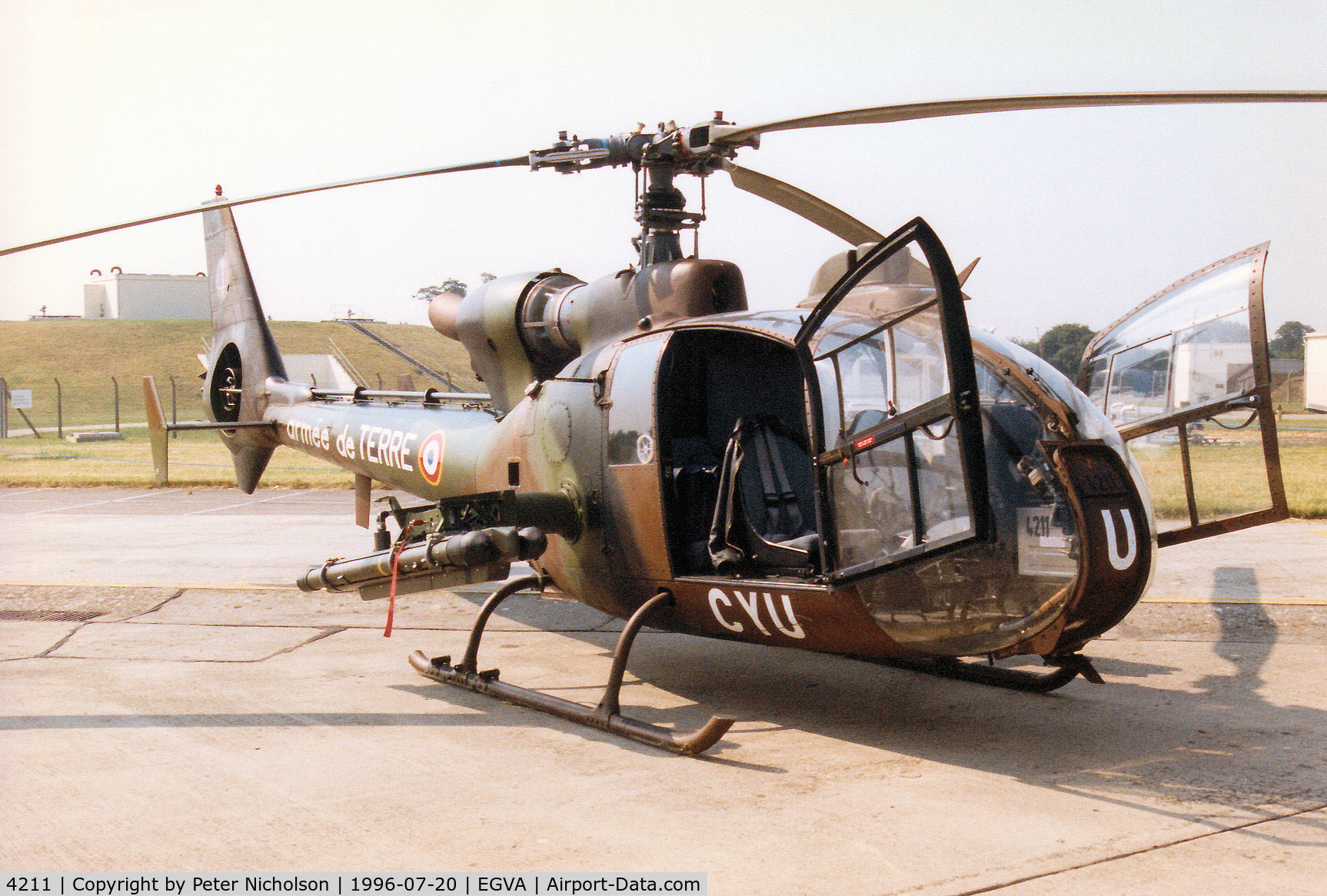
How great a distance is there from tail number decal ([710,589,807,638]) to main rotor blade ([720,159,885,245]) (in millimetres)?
2480

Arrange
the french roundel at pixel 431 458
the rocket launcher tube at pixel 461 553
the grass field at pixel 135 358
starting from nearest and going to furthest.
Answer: the rocket launcher tube at pixel 461 553 → the french roundel at pixel 431 458 → the grass field at pixel 135 358

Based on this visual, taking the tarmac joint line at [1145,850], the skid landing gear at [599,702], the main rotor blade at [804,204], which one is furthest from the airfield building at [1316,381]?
the skid landing gear at [599,702]

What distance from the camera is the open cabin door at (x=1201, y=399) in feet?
17.1

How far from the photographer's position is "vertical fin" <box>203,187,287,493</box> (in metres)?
11.1

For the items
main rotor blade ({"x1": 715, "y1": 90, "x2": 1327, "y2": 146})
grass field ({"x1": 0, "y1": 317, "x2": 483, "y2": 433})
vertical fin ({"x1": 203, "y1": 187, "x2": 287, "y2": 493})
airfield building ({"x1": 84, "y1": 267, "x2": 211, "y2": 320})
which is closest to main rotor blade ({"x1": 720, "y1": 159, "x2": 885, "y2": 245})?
main rotor blade ({"x1": 715, "y1": 90, "x2": 1327, "y2": 146})

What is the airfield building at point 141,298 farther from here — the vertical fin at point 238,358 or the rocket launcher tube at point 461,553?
the rocket launcher tube at point 461,553

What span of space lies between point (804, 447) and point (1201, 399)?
2.06m

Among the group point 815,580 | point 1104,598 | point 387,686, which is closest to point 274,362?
point 387,686

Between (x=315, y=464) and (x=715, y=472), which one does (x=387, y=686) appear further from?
(x=315, y=464)

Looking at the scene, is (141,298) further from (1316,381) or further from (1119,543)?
(1119,543)

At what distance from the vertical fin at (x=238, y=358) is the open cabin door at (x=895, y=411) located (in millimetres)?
7726

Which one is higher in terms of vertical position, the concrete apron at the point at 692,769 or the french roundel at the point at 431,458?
the french roundel at the point at 431,458

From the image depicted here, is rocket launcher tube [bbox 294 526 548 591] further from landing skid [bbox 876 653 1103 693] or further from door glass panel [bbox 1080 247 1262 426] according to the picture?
door glass panel [bbox 1080 247 1262 426]

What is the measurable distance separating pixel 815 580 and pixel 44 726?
410 cm
